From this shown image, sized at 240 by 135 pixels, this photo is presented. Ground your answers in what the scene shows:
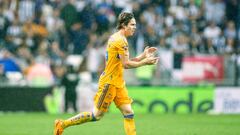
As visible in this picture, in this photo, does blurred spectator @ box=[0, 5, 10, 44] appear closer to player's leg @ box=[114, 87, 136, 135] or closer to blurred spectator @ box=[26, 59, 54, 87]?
blurred spectator @ box=[26, 59, 54, 87]

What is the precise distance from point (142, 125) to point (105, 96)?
5.54 metres

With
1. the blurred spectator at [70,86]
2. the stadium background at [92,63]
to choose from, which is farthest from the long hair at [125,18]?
the blurred spectator at [70,86]

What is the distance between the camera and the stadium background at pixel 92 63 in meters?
22.3

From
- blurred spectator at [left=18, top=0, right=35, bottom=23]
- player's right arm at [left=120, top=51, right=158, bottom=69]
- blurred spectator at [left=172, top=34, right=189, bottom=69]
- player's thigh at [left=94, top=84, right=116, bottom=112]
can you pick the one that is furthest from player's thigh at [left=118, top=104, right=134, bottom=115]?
blurred spectator at [left=18, top=0, right=35, bottom=23]

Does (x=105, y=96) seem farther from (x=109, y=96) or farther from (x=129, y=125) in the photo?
(x=129, y=125)

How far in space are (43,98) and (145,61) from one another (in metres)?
11.4

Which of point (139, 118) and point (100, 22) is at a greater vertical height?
point (100, 22)

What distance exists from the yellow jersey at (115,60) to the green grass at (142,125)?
10.5 ft

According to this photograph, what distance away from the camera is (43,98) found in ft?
73.5

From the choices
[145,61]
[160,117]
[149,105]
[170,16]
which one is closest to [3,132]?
[145,61]

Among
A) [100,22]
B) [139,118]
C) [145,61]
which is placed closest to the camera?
→ [145,61]

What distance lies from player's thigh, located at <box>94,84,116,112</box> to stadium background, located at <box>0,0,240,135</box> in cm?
946

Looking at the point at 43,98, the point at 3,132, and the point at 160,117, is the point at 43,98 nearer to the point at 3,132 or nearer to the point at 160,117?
the point at 160,117

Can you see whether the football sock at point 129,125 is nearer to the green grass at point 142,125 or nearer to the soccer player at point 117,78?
the soccer player at point 117,78
